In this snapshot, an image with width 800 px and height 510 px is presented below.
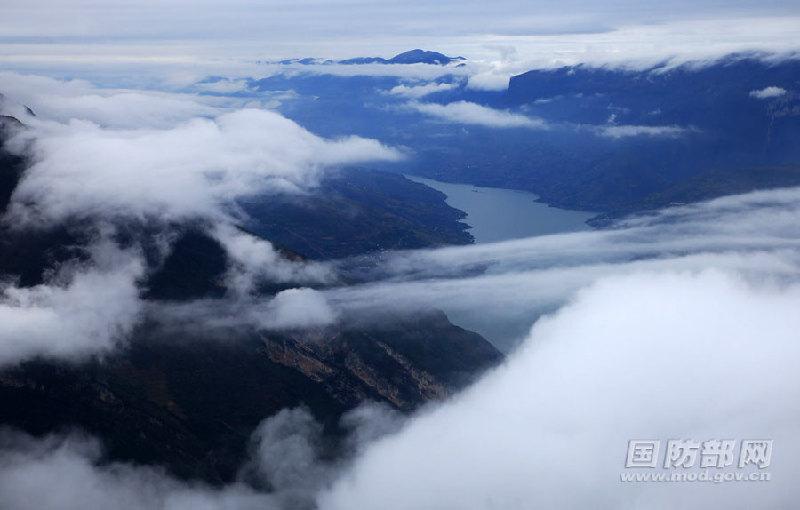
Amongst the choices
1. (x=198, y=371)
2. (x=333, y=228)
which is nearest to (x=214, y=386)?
(x=198, y=371)

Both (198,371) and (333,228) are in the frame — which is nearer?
(198,371)

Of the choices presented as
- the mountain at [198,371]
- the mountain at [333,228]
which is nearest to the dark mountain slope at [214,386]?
the mountain at [198,371]

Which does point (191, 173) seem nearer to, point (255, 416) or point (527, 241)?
point (527, 241)

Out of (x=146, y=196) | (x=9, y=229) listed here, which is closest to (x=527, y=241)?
(x=146, y=196)

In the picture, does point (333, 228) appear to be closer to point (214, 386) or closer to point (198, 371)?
point (198, 371)

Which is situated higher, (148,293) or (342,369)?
(148,293)

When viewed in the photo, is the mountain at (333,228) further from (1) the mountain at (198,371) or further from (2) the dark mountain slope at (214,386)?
(2) the dark mountain slope at (214,386)

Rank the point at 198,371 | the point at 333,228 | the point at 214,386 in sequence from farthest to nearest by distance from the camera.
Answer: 1. the point at 333,228
2. the point at 198,371
3. the point at 214,386

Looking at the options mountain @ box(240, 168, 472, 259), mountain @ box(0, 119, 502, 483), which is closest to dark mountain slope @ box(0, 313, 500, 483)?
mountain @ box(0, 119, 502, 483)

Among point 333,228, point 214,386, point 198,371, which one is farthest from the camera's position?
point 333,228

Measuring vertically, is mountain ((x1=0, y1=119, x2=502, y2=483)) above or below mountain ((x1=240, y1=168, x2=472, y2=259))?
above

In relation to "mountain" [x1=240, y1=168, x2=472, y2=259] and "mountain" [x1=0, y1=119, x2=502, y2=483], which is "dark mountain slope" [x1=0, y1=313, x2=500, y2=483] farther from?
"mountain" [x1=240, y1=168, x2=472, y2=259]
